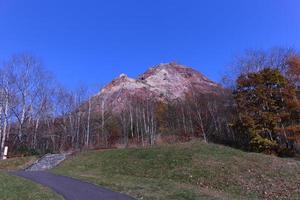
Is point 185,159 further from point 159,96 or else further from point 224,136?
point 159,96

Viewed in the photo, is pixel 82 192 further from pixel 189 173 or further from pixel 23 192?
pixel 189 173

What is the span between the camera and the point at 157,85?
71.3m

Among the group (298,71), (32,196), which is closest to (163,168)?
(32,196)

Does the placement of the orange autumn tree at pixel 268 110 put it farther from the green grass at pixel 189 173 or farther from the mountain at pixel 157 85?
the mountain at pixel 157 85

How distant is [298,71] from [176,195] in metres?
27.5

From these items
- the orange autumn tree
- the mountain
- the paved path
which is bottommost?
the paved path

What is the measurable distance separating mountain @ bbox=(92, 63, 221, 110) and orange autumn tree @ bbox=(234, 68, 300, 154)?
16410 mm

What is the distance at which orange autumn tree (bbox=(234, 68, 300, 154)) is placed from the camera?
32.8m

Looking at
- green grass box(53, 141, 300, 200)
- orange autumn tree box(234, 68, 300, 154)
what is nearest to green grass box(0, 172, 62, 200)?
green grass box(53, 141, 300, 200)

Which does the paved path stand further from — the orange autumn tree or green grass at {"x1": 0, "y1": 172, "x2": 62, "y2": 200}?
the orange autumn tree

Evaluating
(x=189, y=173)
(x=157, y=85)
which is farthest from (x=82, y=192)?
(x=157, y=85)

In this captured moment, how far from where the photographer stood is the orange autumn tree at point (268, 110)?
32.8 meters

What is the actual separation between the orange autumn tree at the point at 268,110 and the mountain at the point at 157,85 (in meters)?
16.4

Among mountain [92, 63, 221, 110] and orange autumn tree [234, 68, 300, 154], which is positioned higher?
mountain [92, 63, 221, 110]
